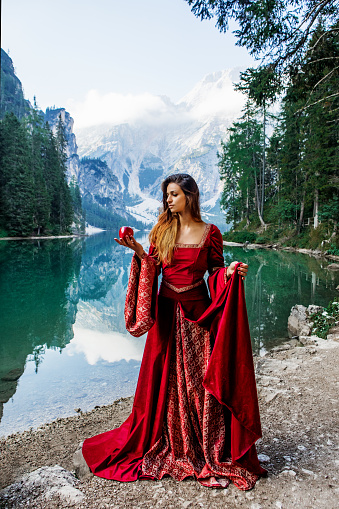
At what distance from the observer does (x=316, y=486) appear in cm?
259

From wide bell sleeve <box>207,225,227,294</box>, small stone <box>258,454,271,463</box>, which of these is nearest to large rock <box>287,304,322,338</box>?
small stone <box>258,454,271,463</box>

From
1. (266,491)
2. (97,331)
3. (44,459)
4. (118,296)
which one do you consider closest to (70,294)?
(118,296)

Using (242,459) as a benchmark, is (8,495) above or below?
below

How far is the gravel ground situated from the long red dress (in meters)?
0.12

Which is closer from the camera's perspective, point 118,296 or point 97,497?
point 97,497

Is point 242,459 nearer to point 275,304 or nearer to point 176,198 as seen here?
point 176,198

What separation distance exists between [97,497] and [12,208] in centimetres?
4261

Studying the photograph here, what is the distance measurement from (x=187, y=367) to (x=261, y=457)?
1.10 metres

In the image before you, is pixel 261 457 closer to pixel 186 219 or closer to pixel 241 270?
pixel 241 270

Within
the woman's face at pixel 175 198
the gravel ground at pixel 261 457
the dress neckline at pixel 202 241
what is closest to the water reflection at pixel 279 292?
the gravel ground at pixel 261 457

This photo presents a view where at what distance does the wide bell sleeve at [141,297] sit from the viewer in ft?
9.18

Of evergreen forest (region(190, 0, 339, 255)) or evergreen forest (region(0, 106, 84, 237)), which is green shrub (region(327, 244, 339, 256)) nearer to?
evergreen forest (region(190, 0, 339, 255))

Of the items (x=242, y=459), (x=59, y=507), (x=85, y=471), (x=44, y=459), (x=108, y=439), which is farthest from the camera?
(x=44, y=459)

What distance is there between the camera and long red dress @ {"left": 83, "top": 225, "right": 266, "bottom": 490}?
2639mm
